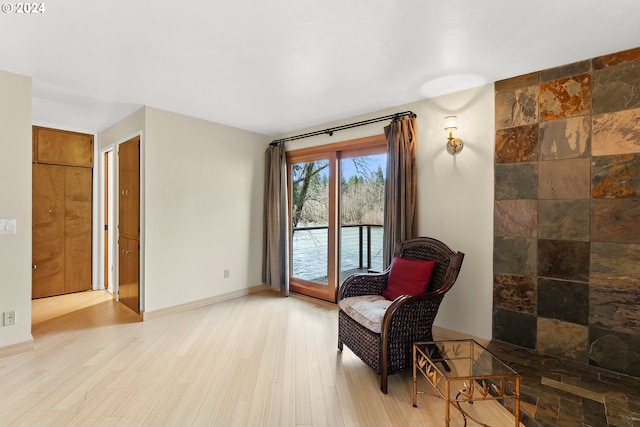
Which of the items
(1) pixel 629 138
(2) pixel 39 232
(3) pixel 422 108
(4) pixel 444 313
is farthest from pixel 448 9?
(2) pixel 39 232

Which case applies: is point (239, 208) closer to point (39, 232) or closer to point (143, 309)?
point (143, 309)

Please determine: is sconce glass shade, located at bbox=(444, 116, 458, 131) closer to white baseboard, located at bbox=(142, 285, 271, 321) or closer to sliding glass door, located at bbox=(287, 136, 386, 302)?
sliding glass door, located at bbox=(287, 136, 386, 302)

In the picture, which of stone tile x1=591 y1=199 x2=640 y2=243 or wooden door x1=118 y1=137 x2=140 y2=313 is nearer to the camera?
stone tile x1=591 y1=199 x2=640 y2=243

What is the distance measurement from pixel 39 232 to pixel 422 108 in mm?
5139

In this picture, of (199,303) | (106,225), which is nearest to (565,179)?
(199,303)

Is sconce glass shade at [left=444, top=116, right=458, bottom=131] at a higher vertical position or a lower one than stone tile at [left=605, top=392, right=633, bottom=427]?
higher

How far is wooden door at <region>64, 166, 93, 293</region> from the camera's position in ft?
14.4

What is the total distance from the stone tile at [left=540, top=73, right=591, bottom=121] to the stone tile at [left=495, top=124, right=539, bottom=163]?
15 centimetres

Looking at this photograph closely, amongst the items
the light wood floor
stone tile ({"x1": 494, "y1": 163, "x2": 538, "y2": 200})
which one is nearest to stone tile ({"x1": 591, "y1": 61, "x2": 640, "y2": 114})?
stone tile ({"x1": 494, "y1": 163, "x2": 538, "y2": 200})

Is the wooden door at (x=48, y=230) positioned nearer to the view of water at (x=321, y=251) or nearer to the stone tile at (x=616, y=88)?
the view of water at (x=321, y=251)

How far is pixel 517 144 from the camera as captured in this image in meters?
2.66

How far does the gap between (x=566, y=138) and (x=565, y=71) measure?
54cm

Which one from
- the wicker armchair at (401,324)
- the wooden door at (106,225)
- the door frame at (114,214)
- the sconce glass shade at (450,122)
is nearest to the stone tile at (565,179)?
the sconce glass shade at (450,122)

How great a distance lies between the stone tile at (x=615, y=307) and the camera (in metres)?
2.19
